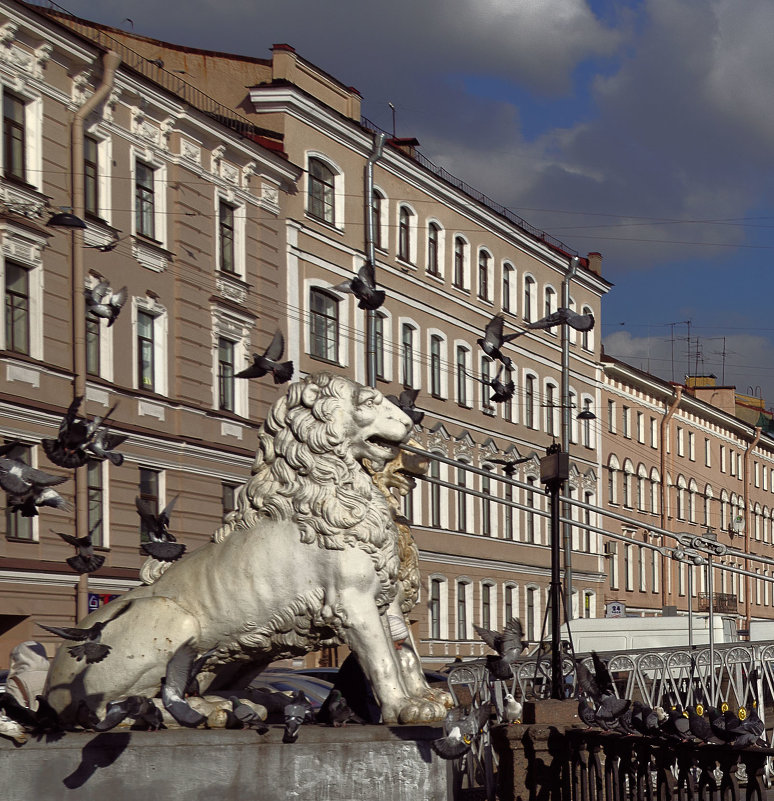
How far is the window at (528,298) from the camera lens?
3881 cm

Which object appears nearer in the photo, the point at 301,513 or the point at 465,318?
the point at 301,513

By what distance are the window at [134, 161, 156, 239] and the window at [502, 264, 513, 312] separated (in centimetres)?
1490

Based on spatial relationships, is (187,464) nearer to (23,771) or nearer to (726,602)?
(23,771)

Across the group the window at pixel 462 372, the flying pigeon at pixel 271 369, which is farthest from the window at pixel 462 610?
the flying pigeon at pixel 271 369

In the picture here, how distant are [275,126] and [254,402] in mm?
5188

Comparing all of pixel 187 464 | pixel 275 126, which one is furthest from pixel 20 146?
pixel 275 126

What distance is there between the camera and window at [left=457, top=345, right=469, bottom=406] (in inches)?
1379

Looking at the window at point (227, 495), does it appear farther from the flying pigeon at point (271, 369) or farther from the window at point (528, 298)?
the flying pigeon at point (271, 369)

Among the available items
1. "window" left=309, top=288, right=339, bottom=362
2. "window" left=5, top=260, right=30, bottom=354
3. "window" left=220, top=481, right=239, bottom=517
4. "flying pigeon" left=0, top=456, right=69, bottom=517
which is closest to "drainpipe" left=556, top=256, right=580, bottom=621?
"window" left=309, top=288, right=339, bottom=362

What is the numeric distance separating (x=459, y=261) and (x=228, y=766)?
2958 cm

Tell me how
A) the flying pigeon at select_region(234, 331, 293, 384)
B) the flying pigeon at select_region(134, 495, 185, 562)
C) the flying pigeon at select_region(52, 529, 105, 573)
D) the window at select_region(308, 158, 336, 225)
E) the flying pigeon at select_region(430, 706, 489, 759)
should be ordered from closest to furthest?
the flying pigeon at select_region(430, 706, 489, 759)
the flying pigeon at select_region(134, 495, 185, 562)
the flying pigeon at select_region(52, 529, 105, 573)
the flying pigeon at select_region(234, 331, 293, 384)
the window at select_region(308, 158, 336, 225)

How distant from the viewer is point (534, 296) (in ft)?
129

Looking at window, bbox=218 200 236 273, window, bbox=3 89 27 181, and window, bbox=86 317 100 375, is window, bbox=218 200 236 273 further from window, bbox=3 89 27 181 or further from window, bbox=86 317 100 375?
window, bbox=3 89 27 181

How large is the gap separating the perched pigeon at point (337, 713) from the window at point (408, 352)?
25.7 meters
